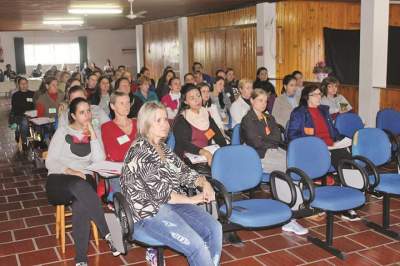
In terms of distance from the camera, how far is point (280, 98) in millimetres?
6355

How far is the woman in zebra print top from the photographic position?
292 cm

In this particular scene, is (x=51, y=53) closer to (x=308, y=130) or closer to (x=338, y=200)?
(x=308, y=130)

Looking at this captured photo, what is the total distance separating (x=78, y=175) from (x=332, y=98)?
408 centimetres

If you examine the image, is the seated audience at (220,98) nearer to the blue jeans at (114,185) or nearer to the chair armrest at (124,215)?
the blue jeans at (114,185)

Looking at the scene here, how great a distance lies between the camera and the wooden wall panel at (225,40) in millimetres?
11438

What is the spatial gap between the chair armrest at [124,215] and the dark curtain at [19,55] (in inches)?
854

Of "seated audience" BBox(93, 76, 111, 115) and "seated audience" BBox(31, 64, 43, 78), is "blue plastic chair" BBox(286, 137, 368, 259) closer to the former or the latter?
"seated audience" BBox(93, 76, 111, 115)

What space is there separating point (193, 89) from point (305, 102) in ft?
3.85

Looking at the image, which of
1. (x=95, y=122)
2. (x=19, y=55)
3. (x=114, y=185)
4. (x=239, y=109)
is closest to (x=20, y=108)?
(x=95, y=122)

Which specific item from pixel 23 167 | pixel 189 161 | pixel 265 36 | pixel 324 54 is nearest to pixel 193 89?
pixel 189 161

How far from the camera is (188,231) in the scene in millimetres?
2936

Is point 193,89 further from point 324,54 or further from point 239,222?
point 324,54

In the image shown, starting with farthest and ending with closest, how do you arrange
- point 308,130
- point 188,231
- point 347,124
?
point 347,124, point 308,130, point 188,231

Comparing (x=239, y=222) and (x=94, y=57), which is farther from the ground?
(x=94, y=57)
